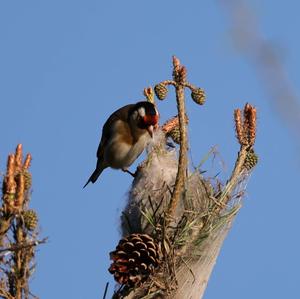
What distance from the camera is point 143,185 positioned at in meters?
3.18

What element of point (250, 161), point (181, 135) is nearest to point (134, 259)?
point (181, 135)

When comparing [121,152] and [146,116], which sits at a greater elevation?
[121,152]

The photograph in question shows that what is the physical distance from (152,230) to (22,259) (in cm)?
82

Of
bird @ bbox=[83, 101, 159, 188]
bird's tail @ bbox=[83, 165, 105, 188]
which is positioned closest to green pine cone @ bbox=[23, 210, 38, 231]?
bird @ bbox=[83, 101, 159, 188]

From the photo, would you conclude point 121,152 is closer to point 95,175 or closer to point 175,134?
point 95,175

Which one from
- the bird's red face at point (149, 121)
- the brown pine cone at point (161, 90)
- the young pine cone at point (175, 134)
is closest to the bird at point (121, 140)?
the bird's red face at point (149, 121)

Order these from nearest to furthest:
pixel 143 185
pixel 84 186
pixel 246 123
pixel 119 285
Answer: pixel 119 285
pixel 246 123
pixel 143 185
pixel 84 186

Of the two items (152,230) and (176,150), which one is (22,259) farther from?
(176,150)

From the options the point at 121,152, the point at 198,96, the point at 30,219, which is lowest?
the point at 30,219

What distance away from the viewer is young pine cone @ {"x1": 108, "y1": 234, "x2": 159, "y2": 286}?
8.74 feet

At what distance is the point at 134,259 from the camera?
8.79 feet

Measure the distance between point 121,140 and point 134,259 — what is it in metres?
2.44

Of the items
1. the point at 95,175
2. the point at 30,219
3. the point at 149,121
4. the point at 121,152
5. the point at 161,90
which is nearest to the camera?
the point at 30,219

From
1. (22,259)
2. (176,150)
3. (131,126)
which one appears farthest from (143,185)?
(131,126)
